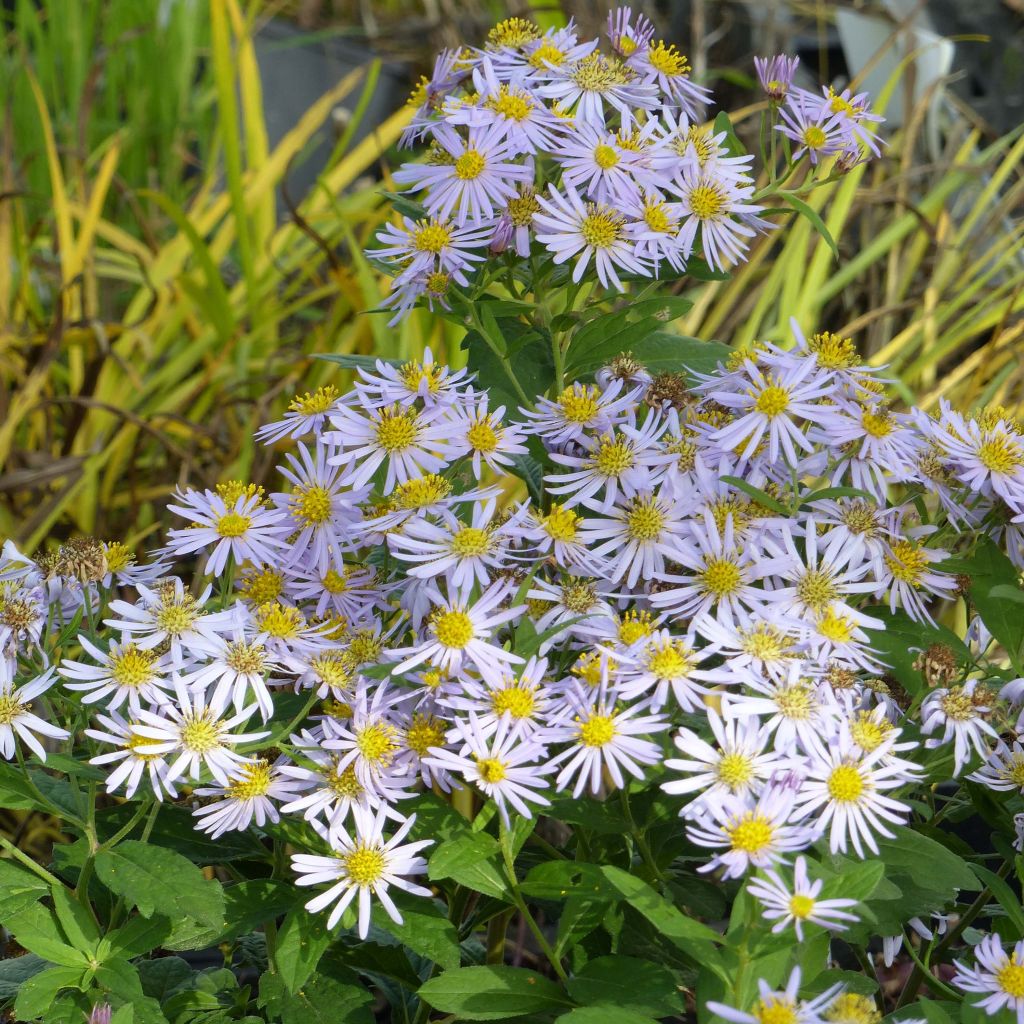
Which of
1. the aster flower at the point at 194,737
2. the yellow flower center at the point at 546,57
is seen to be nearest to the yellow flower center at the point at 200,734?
the aster flower at the point at 194,737

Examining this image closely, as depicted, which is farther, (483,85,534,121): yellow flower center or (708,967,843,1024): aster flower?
(483,85,534,121): yellow flower center

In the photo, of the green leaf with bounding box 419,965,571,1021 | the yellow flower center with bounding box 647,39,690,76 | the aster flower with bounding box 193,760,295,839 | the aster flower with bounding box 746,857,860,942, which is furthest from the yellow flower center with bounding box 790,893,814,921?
the yellow flower center with bounding box 647,39,690,76

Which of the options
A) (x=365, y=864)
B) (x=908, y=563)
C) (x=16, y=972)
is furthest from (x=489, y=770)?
(x=16, y=972)

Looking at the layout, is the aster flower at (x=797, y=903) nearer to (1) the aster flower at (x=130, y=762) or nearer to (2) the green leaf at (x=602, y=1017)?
(2) the green leaf at (x=602, y=1017)

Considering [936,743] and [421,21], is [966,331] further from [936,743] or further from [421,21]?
[421,21]

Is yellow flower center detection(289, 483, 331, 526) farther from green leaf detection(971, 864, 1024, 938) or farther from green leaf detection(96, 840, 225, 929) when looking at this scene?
green leaf detection(971, 864, 1024, 938)

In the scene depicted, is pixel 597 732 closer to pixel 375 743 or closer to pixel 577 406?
pixel 375 743
